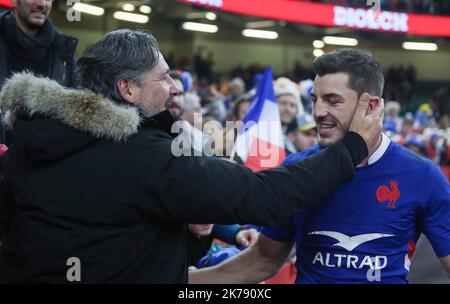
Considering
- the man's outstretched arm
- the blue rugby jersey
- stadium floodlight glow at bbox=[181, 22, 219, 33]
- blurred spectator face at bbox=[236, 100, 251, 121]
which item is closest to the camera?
the blue rugby jersey

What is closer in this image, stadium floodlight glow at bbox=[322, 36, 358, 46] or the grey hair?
the grey hair

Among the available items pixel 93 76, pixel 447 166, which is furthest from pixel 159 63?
pixel 447 166

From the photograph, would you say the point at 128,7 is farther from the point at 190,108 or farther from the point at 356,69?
the point at 356,69

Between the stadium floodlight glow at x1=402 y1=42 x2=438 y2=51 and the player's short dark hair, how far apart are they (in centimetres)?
2805

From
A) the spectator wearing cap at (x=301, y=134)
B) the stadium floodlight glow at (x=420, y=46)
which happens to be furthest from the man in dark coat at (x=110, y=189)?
the stadium floodlight glow at (x=420, y=46)

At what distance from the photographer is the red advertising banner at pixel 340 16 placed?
761 inches

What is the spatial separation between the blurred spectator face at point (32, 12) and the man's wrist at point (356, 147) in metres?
2.48

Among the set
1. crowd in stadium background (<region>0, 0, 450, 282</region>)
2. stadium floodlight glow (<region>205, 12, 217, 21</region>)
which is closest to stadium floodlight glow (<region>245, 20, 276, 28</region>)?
crowd in stadium background (<region>0, 0, 450, 282</region>)

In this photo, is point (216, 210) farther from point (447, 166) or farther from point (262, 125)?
point (447, 166)

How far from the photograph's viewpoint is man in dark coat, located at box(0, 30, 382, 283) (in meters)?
2.34

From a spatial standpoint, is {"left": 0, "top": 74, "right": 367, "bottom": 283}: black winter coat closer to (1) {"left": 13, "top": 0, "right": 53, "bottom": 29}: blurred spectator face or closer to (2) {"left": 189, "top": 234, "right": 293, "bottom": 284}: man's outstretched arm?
(2) {"left": 189, "top": 234, "right": 293, "bottom": 284}: man's outstretched arm

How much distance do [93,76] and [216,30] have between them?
2405 cm

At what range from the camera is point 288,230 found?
3.27 metres

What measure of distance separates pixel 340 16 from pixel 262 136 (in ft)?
54.0
